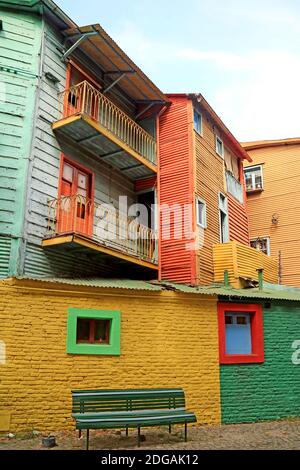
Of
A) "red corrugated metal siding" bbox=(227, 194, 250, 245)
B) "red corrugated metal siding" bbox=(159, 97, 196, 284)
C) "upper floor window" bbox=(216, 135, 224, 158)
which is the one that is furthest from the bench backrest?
"upper floor window" bbox=(216, 135, 224, 158)

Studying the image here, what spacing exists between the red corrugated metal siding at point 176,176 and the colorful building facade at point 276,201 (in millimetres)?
7639

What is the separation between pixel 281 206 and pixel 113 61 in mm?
10952

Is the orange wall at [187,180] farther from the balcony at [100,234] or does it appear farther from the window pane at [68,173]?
the window pane at [68,173]

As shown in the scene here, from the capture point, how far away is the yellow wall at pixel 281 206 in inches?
768

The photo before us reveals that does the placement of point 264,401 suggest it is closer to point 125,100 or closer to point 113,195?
point 113,195

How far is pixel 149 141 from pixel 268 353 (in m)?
7.85

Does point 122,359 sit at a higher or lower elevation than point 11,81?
lower

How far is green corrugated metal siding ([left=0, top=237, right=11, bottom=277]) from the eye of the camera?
9.39 metres

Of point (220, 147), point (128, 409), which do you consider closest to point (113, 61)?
Result: point (220, 147)

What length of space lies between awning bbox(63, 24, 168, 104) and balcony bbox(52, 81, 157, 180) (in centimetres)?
118

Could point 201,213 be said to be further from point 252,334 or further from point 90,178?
point 252,334
